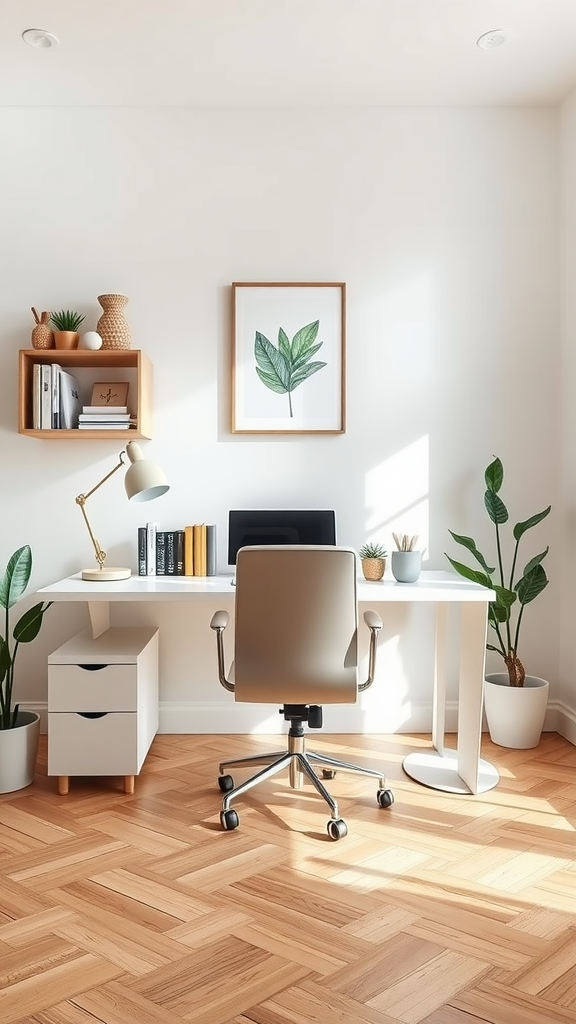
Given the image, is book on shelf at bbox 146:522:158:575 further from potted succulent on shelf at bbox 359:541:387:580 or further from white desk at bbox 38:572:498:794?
potted succulent on shelf at bbox 359:541:387:580

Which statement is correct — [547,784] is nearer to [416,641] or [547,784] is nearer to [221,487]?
[416,641]

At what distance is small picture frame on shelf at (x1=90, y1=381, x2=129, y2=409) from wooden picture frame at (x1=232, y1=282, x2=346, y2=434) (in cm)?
50

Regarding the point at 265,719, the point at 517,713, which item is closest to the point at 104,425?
the point at 265,719

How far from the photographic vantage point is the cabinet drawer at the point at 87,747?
2.98 m

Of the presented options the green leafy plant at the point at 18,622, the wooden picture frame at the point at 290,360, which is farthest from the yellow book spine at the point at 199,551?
the green leafy plant at the point at 18,622

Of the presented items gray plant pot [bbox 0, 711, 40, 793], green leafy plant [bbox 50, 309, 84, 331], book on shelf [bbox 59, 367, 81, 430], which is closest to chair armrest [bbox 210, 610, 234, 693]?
gray plant pot [bbox 0, 711, 40, 793]

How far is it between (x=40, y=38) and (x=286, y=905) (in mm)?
3148

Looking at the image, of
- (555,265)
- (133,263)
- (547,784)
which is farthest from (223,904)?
(555,265)

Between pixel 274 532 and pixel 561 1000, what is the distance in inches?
84.6

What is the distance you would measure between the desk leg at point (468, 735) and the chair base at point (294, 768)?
0.97 feet

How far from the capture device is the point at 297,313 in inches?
145

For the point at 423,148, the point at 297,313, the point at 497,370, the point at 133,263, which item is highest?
the point at 423,148

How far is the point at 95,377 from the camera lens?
12.1 feet

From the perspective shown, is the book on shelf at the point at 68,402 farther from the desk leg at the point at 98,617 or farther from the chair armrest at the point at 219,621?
the chair armrest at the point at 219,621
